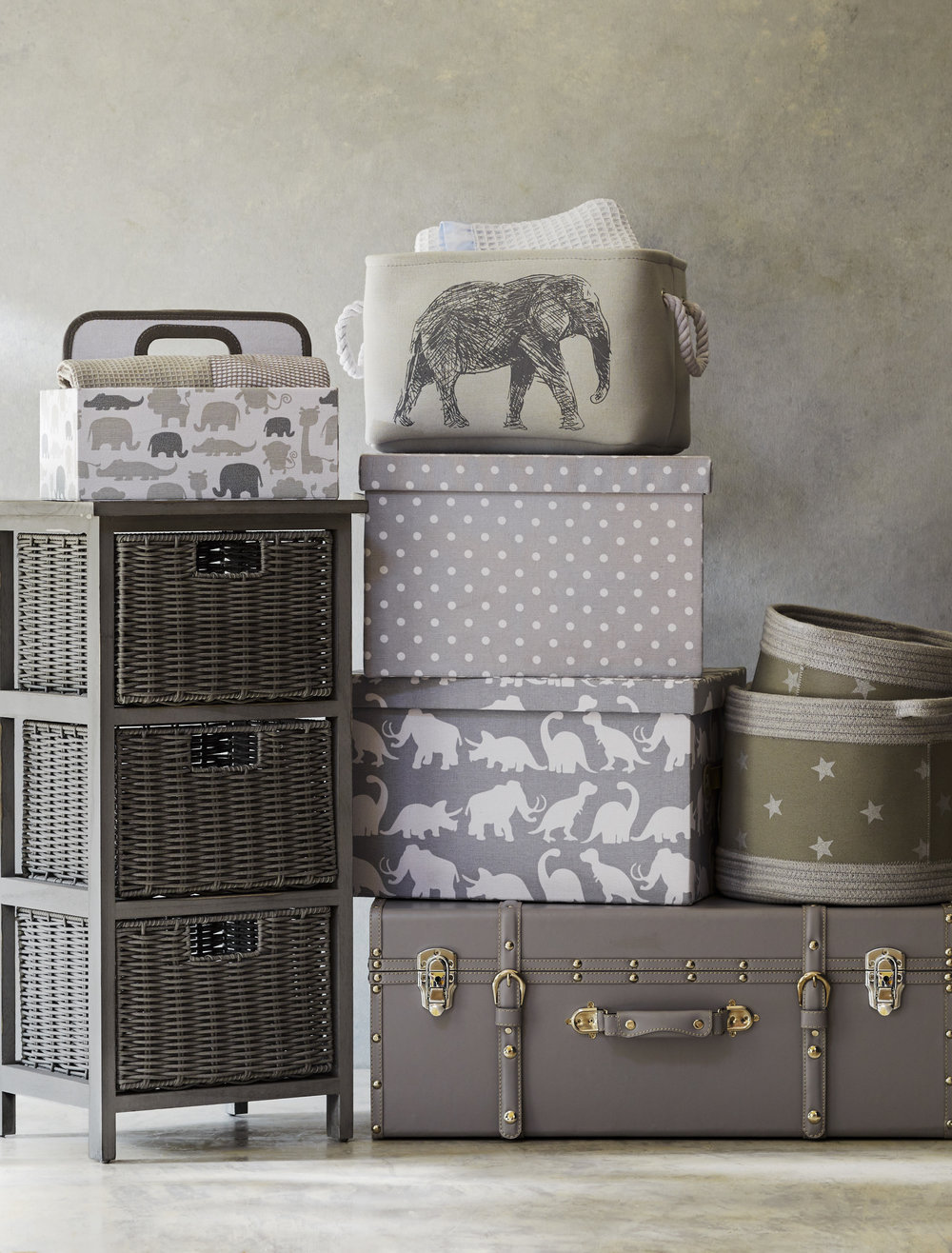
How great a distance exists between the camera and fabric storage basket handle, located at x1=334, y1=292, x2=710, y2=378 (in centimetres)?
214

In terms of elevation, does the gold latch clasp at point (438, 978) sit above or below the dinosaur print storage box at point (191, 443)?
Result: below

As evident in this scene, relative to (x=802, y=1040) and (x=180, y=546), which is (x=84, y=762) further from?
(x=802, y=1040)

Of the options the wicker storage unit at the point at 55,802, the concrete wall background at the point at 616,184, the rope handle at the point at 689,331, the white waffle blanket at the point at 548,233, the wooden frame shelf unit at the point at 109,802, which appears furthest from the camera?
the concrete wall background at the point at 616,184

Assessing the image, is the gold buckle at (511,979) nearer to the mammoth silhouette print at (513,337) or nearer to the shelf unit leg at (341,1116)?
the shelf unit leg at (341,1116)

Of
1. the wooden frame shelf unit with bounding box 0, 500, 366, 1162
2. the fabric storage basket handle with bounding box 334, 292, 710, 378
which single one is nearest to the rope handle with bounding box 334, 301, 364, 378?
the fabric storage basket handle with bounding box 334, 292, 710, 378

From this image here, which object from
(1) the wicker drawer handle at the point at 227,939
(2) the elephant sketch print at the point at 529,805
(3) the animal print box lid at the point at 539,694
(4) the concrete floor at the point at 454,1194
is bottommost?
(4) the concrete floor at the point at 454,1194

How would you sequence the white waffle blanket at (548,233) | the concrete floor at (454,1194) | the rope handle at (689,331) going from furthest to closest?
1. the white waffle blanket at (548,233)
2. the rope handle at (689,331)
3. the concrete floor at (454,1194)

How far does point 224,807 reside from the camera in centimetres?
198

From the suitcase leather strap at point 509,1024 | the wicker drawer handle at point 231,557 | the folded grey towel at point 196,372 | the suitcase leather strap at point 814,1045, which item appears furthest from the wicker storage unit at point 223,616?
the suitcase leather strap at point 814,1045

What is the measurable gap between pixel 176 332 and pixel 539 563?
0.65 m

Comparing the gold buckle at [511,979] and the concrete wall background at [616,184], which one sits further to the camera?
the concrete wall background at [616,184]

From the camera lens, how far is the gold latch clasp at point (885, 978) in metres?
2.03

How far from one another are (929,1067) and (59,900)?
1.31m

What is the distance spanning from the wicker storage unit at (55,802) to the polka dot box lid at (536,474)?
594mm
